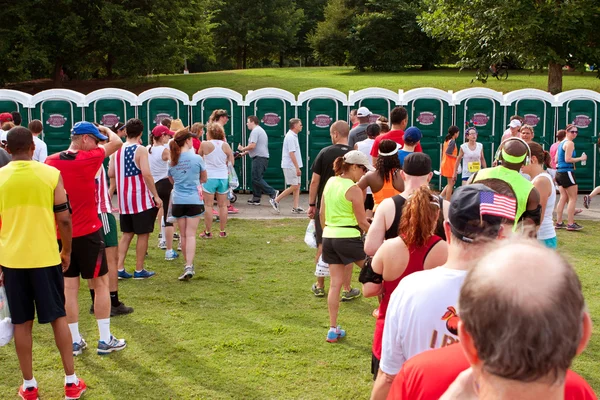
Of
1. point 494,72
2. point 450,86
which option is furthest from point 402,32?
point 494,72

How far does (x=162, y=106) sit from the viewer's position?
50.9 ft

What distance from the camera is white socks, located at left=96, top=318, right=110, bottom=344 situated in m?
6.08

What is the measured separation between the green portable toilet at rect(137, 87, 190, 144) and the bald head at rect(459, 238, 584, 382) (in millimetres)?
14400

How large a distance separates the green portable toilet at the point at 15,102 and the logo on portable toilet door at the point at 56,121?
18.9 inches

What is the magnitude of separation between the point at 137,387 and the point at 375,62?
108 feet

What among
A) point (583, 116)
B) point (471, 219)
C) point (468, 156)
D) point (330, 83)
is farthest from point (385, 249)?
point (330, 83)

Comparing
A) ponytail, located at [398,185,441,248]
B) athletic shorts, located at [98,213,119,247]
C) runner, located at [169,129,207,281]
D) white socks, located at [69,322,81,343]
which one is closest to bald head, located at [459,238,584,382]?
ponytail, located at [398,185,441,248]

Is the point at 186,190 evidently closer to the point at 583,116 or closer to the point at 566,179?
the point at 566,179

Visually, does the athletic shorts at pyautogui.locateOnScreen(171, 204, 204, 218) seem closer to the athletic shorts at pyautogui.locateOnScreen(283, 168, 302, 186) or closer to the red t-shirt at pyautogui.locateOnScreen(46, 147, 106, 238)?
the red t-shirt at pyautogui.locateOnScreen(46, 147, 106, 238)

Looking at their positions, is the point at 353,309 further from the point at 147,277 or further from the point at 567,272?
the point at 567,272

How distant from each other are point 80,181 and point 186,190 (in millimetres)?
2685

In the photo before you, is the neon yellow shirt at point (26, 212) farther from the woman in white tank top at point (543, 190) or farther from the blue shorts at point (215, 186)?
the blue shorts at point (215, 186)

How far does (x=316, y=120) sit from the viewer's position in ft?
50.7

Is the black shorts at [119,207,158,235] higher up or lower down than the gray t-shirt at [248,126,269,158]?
lower down
